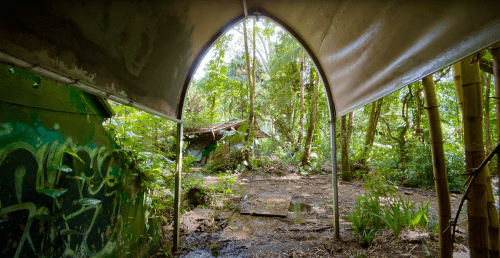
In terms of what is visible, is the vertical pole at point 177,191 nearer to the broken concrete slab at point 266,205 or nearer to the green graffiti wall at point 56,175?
the green graffiti wall at point 56,175

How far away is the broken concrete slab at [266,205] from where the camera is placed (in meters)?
4.82

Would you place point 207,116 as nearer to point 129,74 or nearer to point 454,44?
point 129,74

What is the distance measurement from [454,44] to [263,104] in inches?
619

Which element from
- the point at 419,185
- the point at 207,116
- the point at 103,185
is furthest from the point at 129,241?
Answer: the point at 207,116

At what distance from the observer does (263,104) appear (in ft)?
54.6

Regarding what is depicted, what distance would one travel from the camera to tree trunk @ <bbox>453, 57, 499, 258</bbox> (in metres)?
1.57

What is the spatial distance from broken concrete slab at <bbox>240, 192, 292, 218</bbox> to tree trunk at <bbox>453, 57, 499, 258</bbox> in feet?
11.0

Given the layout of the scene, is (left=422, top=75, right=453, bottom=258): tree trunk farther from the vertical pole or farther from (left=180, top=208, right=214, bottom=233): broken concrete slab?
(left=180, top=208, right=214, bottom=233): broken concrete slab

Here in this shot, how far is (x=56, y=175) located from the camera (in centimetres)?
158

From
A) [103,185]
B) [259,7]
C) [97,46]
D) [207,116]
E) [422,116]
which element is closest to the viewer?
[97,46]

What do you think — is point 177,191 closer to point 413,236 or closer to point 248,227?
point 248,227

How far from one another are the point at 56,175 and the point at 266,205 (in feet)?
14.6

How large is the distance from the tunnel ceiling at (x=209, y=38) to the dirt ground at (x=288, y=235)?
1891mm

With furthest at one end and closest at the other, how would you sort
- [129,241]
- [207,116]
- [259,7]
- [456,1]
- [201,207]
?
[207,116], [201,207], [259,7], [129,241], [456,1]
